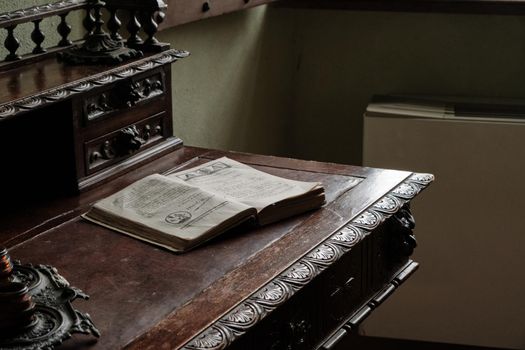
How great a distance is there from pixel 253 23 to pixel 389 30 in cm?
51

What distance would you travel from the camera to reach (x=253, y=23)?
3029 millimetres

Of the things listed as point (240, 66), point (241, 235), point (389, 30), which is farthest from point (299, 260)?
point (389, 30)

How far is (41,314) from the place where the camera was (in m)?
1.26

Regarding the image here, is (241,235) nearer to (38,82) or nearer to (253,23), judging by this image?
(38,82)

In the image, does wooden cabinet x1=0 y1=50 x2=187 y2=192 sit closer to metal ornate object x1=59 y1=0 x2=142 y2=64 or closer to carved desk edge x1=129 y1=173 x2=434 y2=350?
metal ornate object x1=59 y1=0 x2=142 y2=64

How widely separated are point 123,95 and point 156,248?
0.40 metres

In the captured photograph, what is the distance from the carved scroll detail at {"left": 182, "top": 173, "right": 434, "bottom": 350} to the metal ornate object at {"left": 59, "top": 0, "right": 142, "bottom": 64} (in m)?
0.56

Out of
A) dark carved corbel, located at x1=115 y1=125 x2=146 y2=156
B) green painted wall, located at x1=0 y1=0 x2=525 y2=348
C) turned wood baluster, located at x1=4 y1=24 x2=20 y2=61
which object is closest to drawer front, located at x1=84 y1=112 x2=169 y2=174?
dark carved corbel, located at x1=115 y1=125 x2=146 y2=156

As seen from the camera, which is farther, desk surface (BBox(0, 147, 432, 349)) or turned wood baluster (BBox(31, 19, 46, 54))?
turned wood baluster (BBox(31, 19, 46, 54))

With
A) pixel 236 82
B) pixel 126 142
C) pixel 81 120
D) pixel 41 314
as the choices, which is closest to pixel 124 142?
pixel 126 142

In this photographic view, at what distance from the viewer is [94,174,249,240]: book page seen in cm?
161

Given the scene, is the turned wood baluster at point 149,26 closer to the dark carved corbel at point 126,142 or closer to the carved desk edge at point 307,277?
the dark carved corbel at point 126,142

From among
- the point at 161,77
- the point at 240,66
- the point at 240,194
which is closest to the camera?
the point at 240,194

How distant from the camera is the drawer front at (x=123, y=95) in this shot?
1.78 meters
